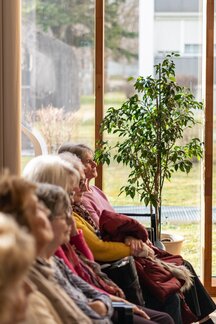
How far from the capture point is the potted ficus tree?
18.7ft

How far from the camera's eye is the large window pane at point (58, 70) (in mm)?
6184

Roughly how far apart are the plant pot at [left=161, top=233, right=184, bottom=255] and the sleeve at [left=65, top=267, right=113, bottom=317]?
103 inches

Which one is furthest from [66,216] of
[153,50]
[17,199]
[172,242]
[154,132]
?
[153,50]

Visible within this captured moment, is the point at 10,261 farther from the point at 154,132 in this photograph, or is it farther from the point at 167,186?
the point at 167,186

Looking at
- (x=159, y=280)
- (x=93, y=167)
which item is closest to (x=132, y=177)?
(x=93, y=167)

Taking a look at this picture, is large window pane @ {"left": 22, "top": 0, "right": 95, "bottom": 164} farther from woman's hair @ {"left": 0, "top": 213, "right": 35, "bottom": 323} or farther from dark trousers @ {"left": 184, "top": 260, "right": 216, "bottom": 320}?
woman's hair @ {"left": 0, "top": 213, "right": 35, "bottom": 323}

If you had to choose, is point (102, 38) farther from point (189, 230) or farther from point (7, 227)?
point (7, 227)

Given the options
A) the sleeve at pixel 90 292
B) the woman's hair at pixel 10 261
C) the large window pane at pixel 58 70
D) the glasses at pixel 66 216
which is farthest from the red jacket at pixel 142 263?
the woman's hair at pixel 10 261

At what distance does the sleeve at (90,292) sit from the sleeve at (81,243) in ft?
1.33

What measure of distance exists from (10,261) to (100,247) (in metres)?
2.51

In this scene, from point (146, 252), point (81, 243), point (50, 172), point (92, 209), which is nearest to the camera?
point (50, 172)

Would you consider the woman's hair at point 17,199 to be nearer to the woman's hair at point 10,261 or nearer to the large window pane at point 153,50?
the woman's hair at point 10,261

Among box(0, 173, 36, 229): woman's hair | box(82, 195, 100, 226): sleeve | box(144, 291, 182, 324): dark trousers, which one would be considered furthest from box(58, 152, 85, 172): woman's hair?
box(0, 173, 36, 229): woman's hair

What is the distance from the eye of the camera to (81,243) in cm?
381
